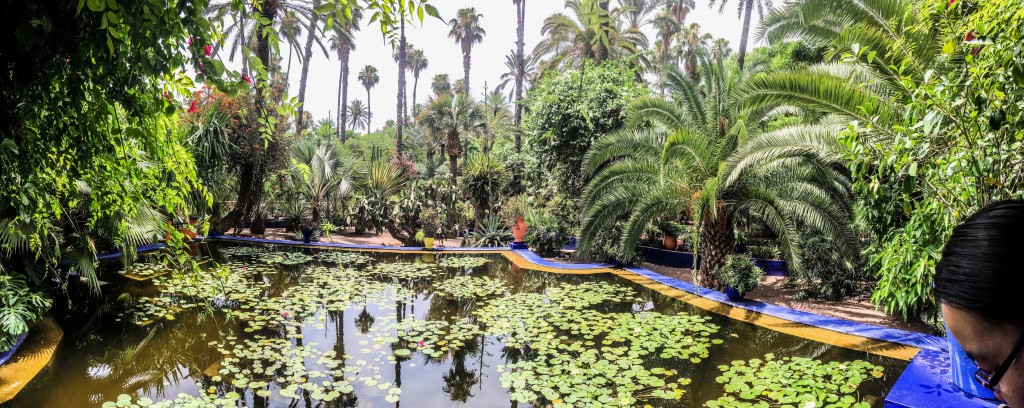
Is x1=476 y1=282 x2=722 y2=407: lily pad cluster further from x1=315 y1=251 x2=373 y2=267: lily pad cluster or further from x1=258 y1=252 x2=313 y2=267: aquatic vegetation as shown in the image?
x1=258 y1=252 x2=313 y2=267: aquatic vegetation

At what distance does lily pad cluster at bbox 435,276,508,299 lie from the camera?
788 cm

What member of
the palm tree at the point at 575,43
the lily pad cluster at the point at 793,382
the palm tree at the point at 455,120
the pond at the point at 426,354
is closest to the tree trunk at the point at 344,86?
the palm tree at the point at 455,120

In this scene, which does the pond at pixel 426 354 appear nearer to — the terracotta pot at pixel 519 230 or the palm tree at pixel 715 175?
the palm tree at pixel 715 175

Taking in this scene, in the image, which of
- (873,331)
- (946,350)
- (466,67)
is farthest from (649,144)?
(466,67)

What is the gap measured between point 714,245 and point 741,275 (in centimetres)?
107

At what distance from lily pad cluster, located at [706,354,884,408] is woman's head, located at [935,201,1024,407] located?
3.47 meters

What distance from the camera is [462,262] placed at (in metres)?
11.3

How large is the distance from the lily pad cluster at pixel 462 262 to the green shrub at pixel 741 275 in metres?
5.59

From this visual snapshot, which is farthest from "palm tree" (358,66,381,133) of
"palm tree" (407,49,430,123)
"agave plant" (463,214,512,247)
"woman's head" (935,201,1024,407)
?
"woman's head" (935,201,1024,407)

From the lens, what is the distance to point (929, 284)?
388cm

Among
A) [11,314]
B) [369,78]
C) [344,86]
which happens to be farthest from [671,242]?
[369,78]

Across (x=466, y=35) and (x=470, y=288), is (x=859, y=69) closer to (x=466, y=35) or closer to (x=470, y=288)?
(x=470, y=288)

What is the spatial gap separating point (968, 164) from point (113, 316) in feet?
27.9

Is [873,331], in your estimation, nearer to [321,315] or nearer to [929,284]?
[929,284]
